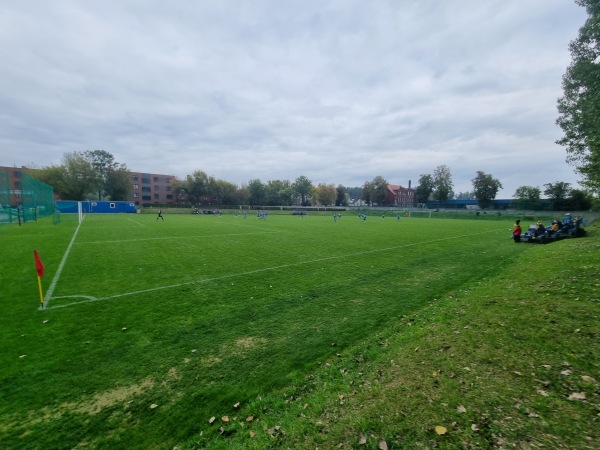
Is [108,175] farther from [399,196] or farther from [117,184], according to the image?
[399,196]

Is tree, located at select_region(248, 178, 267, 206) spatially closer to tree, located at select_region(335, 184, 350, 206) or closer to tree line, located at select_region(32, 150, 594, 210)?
tree line, located at select_region(32, 150, 594, 210)

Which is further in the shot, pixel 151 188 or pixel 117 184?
pixel 151 188

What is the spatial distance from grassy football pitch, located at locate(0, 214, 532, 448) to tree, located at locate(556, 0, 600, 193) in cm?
1031

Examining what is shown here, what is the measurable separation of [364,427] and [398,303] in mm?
4849

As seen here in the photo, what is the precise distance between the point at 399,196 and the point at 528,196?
192 ft

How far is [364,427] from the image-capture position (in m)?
3.22

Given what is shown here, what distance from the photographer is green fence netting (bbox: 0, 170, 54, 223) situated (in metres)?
24.6

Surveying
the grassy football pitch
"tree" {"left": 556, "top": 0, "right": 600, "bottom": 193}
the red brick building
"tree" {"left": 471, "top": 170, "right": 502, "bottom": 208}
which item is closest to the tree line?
"tree" {"left": 471, "top": 170, "right": 502, "bottom": 208}

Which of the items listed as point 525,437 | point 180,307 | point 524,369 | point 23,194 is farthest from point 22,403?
point 23,194

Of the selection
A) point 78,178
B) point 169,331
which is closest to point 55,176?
point 78,178

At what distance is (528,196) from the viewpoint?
74.6m

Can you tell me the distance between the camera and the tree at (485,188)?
8300cm

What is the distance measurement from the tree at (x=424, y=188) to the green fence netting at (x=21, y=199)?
343 ft

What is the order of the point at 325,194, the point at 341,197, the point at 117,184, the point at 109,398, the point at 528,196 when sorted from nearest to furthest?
1. the point at 109,398
2. the point at 528,196
3. the point at 117,184
4. the point at 325,194
5. the point at 341,197
